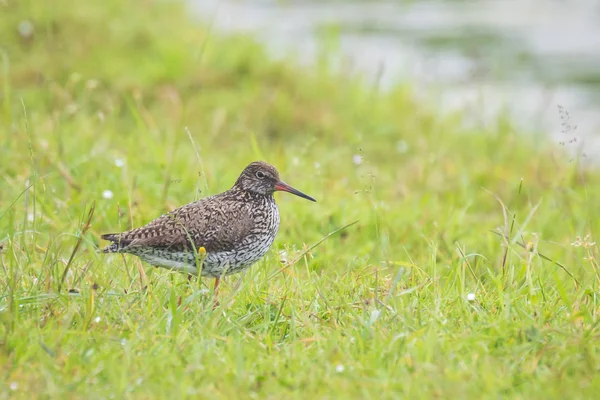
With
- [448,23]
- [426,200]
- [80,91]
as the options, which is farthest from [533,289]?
[448,23]

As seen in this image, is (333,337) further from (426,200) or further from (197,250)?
(426,200)

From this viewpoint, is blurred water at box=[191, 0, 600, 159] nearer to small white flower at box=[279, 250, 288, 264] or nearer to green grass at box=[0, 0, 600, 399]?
green grass at box=[0, 0, 600, 399]

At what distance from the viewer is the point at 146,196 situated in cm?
680

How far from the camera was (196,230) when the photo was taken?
17.0 ft

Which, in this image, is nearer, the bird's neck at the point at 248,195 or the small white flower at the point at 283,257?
the small white flower at the point at 283,257

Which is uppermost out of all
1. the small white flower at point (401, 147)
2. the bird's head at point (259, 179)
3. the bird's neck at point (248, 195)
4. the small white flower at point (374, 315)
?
the bird's head at point (259, 179)

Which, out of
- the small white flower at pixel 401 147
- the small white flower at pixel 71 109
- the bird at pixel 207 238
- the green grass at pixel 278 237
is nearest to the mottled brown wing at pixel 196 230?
the bird at pixel 207 238

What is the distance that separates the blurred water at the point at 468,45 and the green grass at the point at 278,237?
0.69 m

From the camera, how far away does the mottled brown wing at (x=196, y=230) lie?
507cm

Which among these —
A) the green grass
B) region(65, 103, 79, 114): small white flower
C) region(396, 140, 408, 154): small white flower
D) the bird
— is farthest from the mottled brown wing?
region(396, 140, 408, 154): small white flower

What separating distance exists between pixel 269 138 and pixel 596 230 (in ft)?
11.6

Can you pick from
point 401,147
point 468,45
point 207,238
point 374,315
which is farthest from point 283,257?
point 468,45

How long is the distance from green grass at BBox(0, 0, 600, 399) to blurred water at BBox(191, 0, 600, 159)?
69 cm

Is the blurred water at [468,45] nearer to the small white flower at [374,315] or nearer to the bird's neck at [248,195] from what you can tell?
the bird's neck at [248,195]
